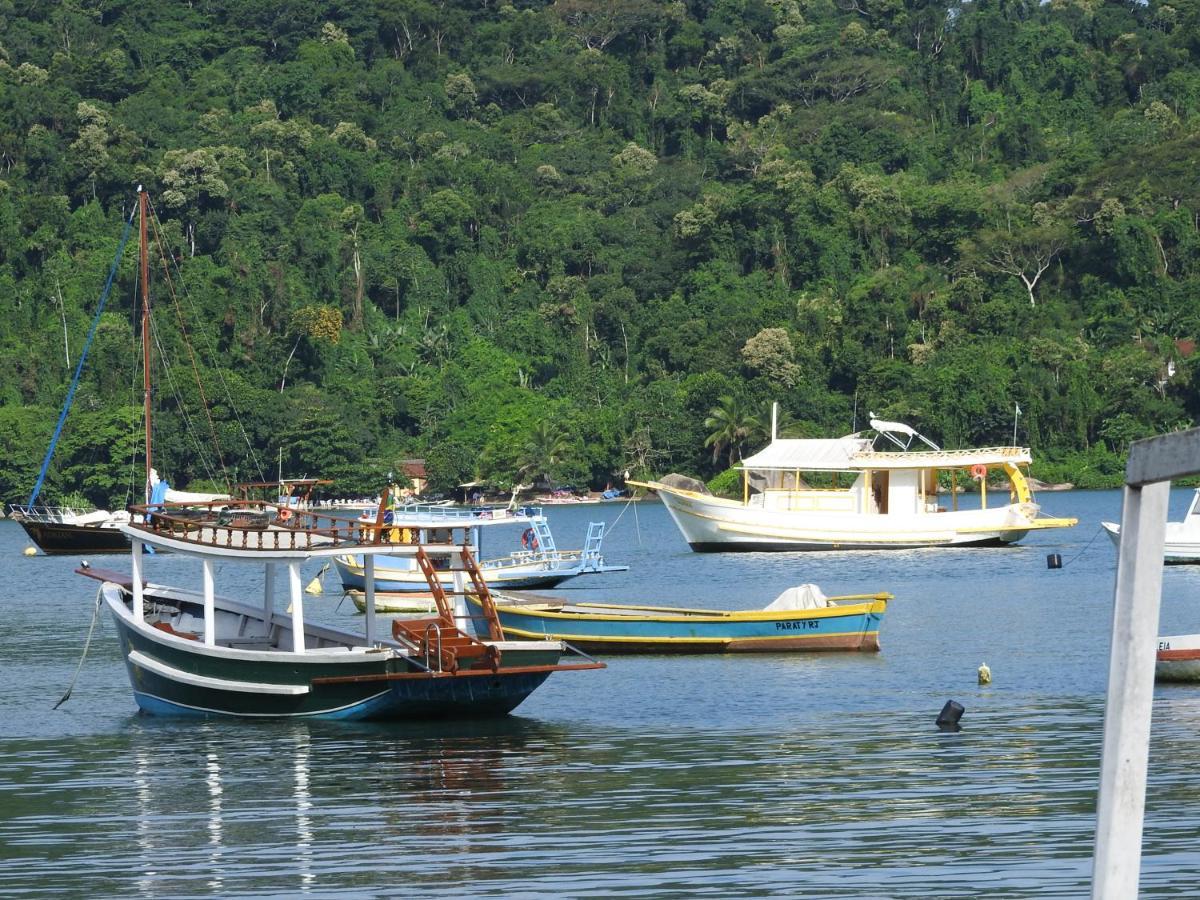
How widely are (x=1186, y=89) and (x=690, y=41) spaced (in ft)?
170

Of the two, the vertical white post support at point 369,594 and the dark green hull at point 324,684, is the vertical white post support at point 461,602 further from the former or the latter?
the vertical white post support at point 369,594

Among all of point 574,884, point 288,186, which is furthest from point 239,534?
point 288,186

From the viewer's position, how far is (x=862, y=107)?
6629 inches

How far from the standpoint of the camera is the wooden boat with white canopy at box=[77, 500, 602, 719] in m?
26.5

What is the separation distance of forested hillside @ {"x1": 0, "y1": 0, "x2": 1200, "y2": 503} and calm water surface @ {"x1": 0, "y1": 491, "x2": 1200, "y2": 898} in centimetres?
8133

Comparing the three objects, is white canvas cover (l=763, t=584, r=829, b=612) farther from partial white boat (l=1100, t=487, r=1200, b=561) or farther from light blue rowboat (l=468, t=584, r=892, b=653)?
partial white boat (l=1100, t=487, r=1200, b=561)

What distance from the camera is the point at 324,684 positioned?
26891mm

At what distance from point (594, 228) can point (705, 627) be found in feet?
406

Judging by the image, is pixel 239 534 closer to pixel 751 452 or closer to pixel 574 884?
pixel 574 884

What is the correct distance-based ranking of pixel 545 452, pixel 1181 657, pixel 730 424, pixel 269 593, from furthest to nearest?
pixel 545 452 → pixel 730 424 → pixel 269 593 → pixel 1181 657

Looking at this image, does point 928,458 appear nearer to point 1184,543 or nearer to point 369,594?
point 1184,543

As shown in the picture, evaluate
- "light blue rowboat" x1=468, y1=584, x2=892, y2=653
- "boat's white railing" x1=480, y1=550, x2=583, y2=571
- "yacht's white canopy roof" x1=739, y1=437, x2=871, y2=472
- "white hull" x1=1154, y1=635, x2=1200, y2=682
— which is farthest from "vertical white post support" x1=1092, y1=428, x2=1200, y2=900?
"yacht's white canopy roof" x1=739, y1=437, x2=871, y2=472

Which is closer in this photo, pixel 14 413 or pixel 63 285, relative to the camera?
pixel 14 413

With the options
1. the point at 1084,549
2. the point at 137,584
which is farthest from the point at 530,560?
the point at 1084,549
